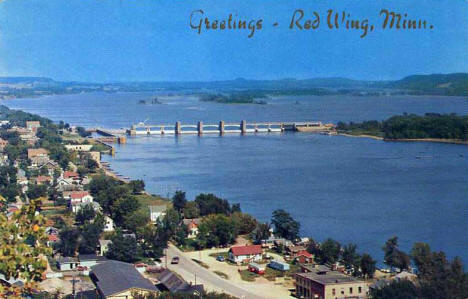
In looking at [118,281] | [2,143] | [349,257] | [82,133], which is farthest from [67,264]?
[82,133]

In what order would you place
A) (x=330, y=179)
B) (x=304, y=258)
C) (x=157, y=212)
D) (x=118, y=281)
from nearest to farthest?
(x=118, y=281) → (x=304, y=258) → (x=157, y=212) → (x=330, y=179)

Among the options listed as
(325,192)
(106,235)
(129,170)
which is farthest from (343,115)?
(106,235)

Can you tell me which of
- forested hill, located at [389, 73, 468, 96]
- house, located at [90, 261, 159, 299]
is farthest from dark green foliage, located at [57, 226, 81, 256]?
forested hill, located at [389, 73, 468, 96]

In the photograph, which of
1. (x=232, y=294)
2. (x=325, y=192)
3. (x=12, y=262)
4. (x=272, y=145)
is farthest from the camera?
(x=272, y=145)

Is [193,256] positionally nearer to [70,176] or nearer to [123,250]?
[123,250]

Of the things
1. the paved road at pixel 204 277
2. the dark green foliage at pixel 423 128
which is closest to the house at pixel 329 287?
the paved road at pixel 204 277

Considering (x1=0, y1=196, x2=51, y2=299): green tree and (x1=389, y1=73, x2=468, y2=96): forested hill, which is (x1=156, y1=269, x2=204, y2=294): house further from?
(x1=389, y1=73, x2=468, y2=96): forested hill

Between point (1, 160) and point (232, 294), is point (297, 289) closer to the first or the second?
point (232, 294)
